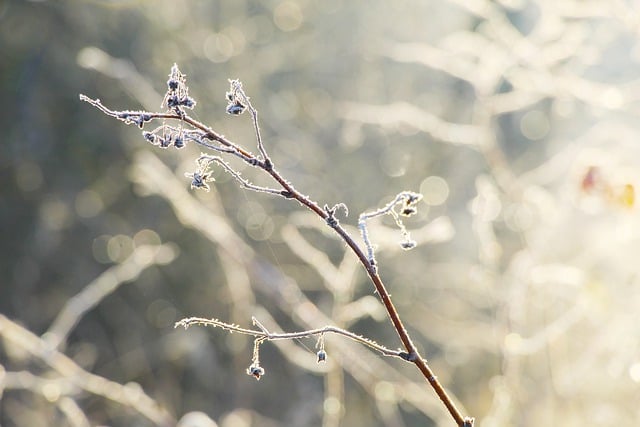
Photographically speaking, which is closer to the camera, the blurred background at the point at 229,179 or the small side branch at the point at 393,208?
the small side branch at the point at 393,208

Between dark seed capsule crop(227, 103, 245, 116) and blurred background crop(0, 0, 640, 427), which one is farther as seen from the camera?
blurred background crop(0, 0, 640, 427)

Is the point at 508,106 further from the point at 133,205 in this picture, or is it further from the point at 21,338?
the point at 133,205

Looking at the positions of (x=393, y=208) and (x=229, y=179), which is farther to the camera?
(x=229, y=179)

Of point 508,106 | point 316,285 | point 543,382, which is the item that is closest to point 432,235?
point 508,106

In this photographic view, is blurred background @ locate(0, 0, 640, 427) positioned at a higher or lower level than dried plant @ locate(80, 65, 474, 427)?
higher

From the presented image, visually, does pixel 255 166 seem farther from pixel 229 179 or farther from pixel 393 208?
pixel 229 179

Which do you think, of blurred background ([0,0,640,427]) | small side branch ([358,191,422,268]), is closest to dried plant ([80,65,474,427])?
small side branch ([358,191,422,268])

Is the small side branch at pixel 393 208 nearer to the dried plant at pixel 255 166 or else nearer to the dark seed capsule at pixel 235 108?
the dried plant at pixel 255 166

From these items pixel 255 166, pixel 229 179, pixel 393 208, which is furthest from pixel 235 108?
pixel 229 179

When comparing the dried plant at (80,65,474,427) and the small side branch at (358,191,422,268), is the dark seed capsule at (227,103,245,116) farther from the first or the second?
the small side branch at (358,191,422,268)

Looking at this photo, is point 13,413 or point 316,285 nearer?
point 13,413

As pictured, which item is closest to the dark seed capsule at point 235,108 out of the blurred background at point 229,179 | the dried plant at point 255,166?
the dried plant at point 255,166
